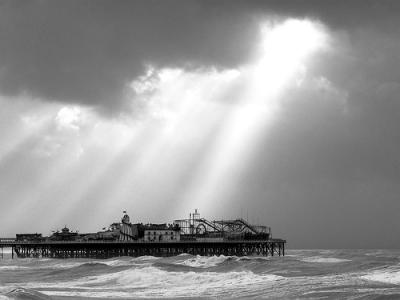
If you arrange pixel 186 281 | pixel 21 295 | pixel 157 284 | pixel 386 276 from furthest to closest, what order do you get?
pixel 186 281
pixel 157 284
pixel 386 276
pixel 21 295

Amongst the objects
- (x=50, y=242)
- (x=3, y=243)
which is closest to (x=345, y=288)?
(x=50, y=242)

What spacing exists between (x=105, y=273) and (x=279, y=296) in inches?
1332

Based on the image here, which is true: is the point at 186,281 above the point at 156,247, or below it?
below

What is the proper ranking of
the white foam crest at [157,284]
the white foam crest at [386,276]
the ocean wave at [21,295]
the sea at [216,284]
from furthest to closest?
the white foam crest at [386,276] < the white foam crest at [157,284] < the sea at [216,284] < the ocean wave at [21,295]

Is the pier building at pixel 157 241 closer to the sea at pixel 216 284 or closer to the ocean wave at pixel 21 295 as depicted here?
the sea at pixel 216 284

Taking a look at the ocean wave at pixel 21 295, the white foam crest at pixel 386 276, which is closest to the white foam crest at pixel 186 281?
the white foam crest at pixel 386 276

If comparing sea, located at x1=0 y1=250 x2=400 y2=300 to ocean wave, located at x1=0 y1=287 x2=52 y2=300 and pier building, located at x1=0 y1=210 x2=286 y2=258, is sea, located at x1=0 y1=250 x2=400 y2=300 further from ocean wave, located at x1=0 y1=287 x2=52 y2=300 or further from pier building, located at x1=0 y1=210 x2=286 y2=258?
pier building, located at x1=0 y1=210 x2=286 y2=258

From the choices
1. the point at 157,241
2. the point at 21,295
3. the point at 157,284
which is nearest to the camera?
the point at 21,295

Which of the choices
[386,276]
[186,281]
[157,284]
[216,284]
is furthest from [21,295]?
[386,276]

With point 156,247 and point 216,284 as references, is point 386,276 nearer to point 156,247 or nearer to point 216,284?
point 216,284

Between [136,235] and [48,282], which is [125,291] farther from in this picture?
[136,235]

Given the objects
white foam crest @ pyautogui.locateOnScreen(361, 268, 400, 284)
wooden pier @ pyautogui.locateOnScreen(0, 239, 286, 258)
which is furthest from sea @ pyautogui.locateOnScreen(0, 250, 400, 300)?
wooden pier @ pyautogui.locateOnScreen(0, 239, 286, 258)

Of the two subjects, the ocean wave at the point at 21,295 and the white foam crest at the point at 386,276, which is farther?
the white foam crest at the point at 386,276

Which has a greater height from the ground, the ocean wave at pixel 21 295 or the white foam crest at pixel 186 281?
the ocean wave at pixel 21 295
